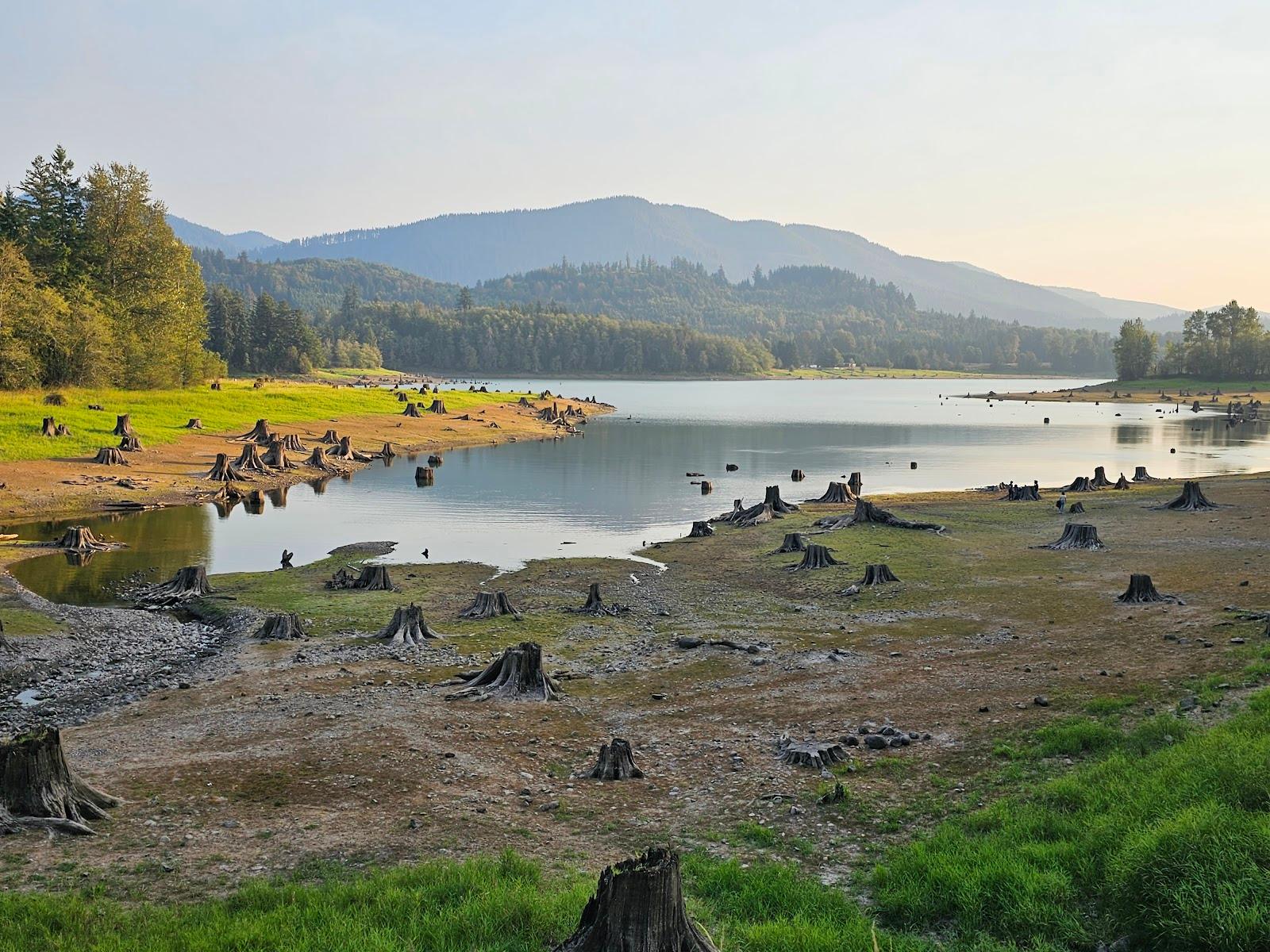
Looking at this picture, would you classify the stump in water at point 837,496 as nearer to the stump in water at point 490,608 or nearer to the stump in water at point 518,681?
the stump in water at point 490,608

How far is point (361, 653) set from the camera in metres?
22.7

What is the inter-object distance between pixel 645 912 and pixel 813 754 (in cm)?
691

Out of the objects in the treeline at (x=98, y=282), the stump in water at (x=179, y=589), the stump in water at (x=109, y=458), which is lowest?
the stump in water at (x=179, y=589)

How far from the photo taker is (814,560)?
3253 centimetres

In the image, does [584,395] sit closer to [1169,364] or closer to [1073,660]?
[1169,364]

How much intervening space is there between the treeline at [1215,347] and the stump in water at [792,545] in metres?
160

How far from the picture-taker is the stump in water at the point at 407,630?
77.6ft

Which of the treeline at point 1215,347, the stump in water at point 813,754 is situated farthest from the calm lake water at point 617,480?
the treeline at point 1215,347

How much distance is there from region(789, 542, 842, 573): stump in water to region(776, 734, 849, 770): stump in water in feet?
58.7

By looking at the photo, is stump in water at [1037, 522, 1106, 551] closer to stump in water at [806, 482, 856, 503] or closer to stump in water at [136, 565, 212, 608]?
stump in water at [806, 482, 856, 503]

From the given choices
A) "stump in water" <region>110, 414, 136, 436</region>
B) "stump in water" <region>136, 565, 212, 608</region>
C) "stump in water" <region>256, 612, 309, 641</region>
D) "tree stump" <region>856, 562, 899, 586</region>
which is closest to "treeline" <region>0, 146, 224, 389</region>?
"stump in water" <region>110, 414, 136, 436</region>

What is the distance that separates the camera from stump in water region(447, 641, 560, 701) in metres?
18.4

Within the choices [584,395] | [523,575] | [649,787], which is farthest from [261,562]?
[584,395]

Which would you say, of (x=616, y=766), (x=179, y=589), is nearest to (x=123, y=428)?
(x=179, y=589)
